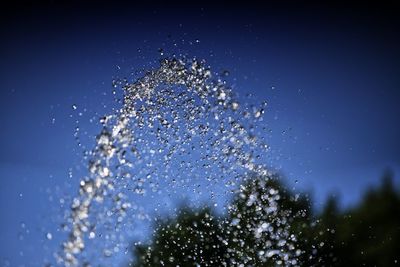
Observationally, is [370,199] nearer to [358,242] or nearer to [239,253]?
[358,242]

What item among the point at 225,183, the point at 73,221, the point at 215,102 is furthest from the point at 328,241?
the point at 73,221

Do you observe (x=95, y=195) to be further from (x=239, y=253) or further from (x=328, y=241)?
(x=328, y=241)

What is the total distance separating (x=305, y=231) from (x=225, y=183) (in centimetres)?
633

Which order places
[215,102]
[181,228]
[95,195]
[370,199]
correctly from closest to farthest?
[95,195], [215,102], [181,228], [370,199]

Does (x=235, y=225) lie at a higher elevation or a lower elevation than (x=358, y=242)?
higher

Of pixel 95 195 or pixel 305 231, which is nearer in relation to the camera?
pixel 95 195

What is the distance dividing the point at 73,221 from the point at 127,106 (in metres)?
2.65

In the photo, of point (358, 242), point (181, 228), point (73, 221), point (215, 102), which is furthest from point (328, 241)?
point (73, 221)

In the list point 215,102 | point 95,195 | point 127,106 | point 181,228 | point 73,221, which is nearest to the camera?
point 73,221

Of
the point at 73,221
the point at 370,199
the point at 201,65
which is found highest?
the point at 370,199

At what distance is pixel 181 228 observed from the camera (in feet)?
48.1

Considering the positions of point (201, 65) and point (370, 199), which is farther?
point (370, 199)

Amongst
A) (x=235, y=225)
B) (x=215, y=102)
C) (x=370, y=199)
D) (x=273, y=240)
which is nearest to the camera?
(x=215, y=102)

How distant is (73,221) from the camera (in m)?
6.02
